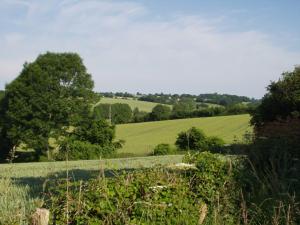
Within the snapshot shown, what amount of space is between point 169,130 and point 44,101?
22983 mm

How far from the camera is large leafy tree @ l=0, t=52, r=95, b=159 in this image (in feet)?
169

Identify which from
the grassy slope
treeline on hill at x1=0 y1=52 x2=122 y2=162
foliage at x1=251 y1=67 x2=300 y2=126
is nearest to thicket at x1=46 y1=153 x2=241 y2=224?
the grassy slope

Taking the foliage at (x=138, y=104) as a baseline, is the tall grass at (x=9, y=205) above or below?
below

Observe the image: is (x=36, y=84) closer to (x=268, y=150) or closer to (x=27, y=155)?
(x=27, y=155)

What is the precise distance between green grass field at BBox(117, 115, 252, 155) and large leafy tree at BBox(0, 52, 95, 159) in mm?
7762

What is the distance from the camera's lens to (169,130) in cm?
7125

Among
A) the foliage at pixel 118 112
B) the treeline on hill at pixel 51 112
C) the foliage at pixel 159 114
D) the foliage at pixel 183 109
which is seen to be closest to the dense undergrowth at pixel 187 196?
the treeline on hill at pixel 51 112

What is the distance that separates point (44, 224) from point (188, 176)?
4119mm

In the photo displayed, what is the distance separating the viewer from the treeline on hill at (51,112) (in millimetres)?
51550

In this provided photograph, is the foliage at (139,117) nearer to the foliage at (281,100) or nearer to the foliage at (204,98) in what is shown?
the foliage at (204,98)

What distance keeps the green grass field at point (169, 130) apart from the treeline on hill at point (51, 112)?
4883 millimetres

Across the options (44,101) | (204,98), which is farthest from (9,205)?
(204,98)

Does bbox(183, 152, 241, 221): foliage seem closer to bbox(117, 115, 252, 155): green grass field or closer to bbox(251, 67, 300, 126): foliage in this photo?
bbox(251, 67, 300, 126): foliage

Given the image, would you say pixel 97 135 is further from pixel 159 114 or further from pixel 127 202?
pixel 127 202
